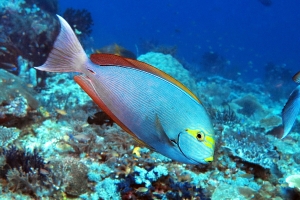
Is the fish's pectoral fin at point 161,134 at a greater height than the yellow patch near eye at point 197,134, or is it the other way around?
the yellow patch near eye at point 197,134

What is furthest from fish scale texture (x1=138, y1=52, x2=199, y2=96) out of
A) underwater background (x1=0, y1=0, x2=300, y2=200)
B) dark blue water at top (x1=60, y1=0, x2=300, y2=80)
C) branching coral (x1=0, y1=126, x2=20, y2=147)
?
dark blue water at top (x1=60, y1=0, x2=300, y2=80)

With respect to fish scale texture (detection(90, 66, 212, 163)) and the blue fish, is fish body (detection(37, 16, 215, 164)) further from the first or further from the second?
the blue fish

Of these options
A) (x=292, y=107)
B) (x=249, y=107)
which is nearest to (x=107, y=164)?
(x=292, y=107)

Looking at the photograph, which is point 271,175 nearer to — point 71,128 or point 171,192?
point 171,192

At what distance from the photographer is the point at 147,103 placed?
1.36 m

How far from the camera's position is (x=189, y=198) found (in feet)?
10.0

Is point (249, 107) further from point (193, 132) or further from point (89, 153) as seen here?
point (193, 132)

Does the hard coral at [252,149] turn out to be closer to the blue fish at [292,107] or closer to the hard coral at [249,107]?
the blue fish at [292,107]

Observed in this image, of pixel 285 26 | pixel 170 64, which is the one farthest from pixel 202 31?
pixel 170 64

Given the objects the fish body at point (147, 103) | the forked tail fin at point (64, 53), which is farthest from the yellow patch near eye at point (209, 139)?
the forked tail fin at point (64, 53)

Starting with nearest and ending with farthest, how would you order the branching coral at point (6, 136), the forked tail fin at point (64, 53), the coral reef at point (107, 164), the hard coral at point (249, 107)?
1. the forked tail fin at point (64, 53)
2. the coral reef at point (107, 164)
3. the branching coral at point (6, 136)
4. the hard coral at point (249, 107)

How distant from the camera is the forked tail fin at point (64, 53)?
4.25 feet

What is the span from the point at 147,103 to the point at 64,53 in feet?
1.67

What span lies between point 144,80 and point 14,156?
2855mm
